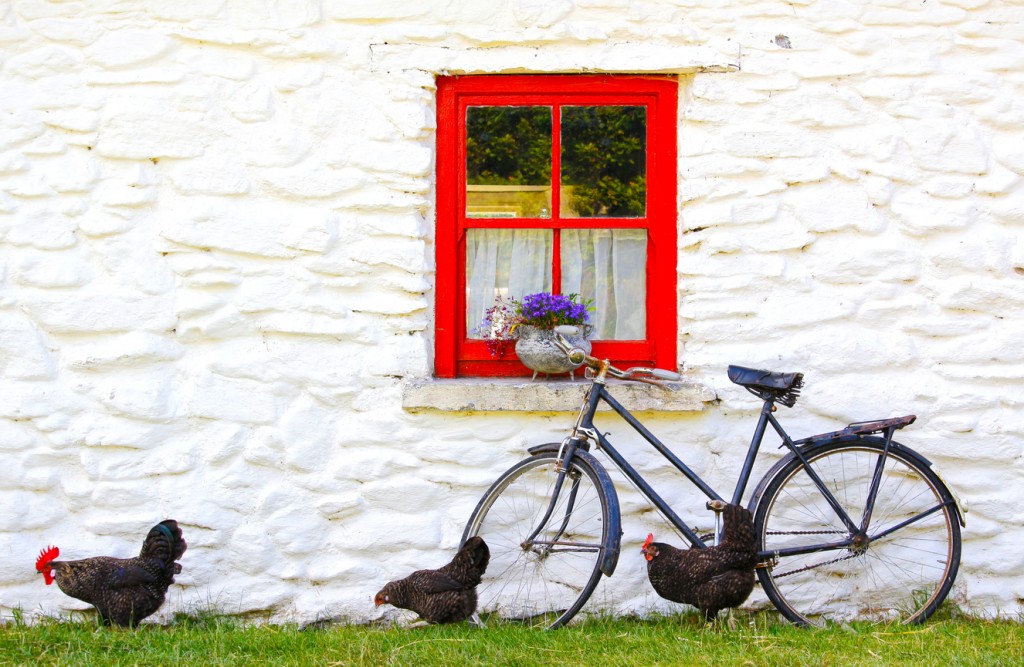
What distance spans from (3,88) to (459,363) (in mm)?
2224

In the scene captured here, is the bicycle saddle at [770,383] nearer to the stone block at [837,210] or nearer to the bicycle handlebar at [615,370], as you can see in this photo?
the bicycle handlebar at [615,370]

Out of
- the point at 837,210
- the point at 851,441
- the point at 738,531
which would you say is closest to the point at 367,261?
the point at 738,531

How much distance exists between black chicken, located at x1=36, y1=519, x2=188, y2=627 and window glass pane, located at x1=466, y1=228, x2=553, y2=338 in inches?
62.2

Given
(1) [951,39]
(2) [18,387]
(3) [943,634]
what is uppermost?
(1) [951,39]

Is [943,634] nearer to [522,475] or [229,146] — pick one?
[522,475]

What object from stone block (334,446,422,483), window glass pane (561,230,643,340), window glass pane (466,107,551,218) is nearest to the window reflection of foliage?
window glass pane (466,107,551,218)

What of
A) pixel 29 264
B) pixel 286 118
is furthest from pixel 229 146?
pixel 29 264

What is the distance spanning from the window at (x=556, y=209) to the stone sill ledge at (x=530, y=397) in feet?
0.86

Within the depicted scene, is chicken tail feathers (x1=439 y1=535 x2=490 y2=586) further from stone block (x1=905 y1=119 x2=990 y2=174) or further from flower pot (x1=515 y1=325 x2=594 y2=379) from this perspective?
stone block (x1=905 y1=119 x2=990 y2=174)

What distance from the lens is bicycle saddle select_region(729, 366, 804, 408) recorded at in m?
3.84

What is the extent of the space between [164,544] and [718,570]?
7.16 feet

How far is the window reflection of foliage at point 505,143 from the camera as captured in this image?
4367 millimetres

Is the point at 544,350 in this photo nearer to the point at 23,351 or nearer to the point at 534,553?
the point at 534,553

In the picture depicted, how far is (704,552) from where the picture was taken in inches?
149
